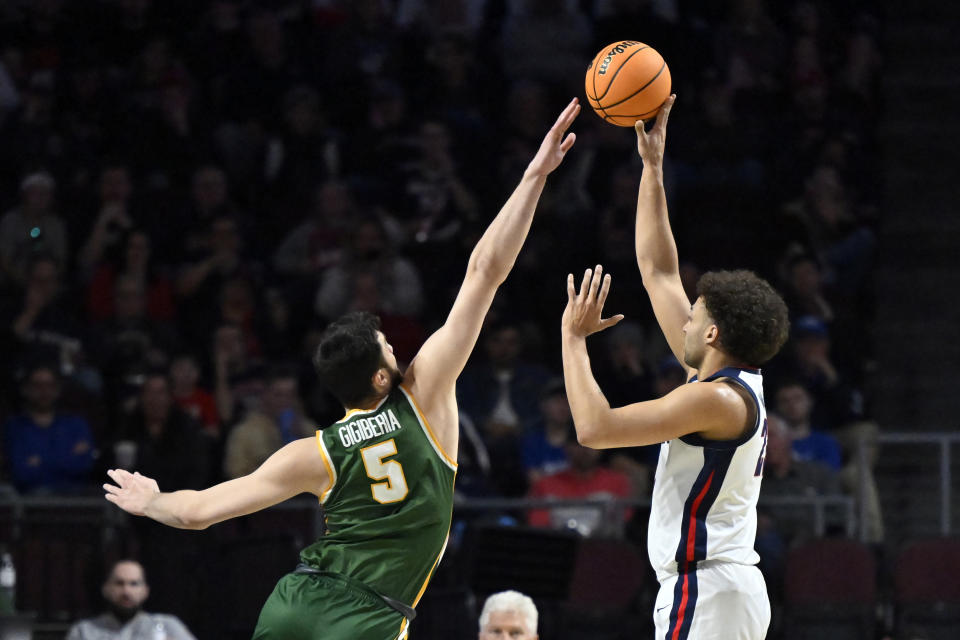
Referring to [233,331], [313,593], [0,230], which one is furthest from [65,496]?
[313,593]

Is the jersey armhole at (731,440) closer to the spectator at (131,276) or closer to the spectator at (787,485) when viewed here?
the spectator at (787,485)

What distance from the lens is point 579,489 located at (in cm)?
1005

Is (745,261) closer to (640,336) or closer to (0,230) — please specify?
(640,336)

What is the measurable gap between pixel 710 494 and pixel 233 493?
1521 mm

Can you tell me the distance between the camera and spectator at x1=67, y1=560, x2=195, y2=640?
855 cm

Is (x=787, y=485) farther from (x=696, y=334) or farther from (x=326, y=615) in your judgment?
(x=326, y=615)

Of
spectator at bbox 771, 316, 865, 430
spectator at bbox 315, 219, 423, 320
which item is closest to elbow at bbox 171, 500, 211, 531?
spectator at bbox 315, 219, 423, 320

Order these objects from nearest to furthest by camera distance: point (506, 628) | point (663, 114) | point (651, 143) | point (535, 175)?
point (535, 175)
point (651, 143)
point (663, 114)
point (506, 628)

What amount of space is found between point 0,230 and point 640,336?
202 inches

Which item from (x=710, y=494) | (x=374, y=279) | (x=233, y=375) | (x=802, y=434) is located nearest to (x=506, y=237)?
(x=710, y=494)

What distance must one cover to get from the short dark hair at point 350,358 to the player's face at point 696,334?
1.01 m

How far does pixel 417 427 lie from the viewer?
4941mm

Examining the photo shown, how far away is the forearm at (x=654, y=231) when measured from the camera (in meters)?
5.44

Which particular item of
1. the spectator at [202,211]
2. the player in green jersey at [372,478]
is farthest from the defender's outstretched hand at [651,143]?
the spectator at [202,211]
